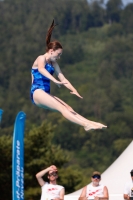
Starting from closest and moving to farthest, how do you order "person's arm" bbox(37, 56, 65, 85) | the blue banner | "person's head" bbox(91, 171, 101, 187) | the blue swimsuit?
"person's arm" bbox(37, 56, 65, 85)
the blue swimsuit
"person's head" bbox(91, 171, 101, 187)
the blue banner

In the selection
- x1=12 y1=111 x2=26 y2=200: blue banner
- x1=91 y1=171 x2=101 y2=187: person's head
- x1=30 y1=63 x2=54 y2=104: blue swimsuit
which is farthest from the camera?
x1=12 y1=111 x2=26 y2=200: blue banner

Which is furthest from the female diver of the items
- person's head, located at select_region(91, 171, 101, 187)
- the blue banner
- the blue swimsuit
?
the blue banner

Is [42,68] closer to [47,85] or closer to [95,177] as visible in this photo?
[47,85]

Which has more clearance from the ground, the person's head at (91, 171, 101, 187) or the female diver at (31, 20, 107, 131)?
the female diver at (31, 20, 107, 131)

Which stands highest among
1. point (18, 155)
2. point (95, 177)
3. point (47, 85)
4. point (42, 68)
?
point (42, 68)

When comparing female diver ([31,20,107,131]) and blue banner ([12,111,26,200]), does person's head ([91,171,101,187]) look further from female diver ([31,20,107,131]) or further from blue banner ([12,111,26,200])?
blue banner ([12,111,26,200])

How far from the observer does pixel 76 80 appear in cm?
12006

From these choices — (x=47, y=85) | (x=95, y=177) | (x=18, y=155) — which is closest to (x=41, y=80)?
(x=47, y=85)

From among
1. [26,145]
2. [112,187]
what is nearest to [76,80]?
[26,145]

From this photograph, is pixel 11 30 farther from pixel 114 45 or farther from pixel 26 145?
pixel 26 145

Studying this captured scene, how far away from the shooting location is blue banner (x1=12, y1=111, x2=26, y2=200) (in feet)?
47.2

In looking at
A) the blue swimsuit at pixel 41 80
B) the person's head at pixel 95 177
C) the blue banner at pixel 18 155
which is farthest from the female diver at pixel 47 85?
the blue banner at pixel 18 155

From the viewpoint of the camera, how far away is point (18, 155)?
14422mm

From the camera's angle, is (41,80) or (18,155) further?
(18,155)
